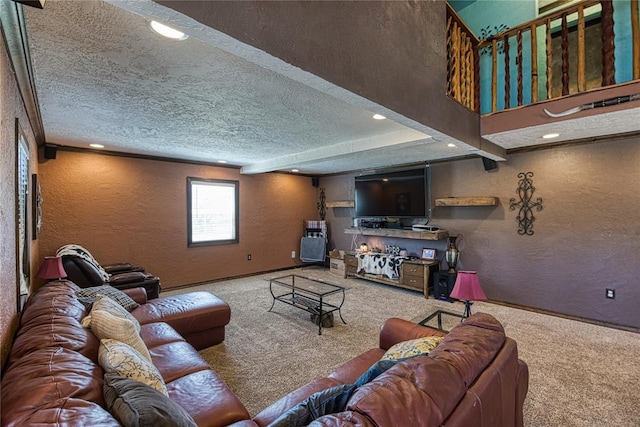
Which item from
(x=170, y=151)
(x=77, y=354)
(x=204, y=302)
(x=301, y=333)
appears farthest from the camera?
(x=170, y=151)

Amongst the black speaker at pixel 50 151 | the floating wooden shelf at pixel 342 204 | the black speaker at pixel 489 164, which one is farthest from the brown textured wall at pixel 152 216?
the black speaker at pixel 489 164

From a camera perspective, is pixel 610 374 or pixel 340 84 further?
pixel 610 374

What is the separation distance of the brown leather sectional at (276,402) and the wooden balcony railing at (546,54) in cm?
253

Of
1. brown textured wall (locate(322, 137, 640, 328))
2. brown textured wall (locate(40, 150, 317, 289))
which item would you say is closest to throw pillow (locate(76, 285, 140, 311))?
brown textured wall (locate(40, 150, 317, 289))

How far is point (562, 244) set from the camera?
3.74m

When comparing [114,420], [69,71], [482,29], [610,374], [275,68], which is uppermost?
[482,29]

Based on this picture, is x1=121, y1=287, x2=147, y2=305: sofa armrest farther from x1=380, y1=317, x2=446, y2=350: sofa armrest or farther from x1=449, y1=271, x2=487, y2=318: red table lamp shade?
x1=449, y1=271, x2=487, y2=318: red table lamp shade

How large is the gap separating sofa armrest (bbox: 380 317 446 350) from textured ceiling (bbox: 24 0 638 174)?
1497mm

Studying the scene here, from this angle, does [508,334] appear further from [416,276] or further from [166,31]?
[166,31]

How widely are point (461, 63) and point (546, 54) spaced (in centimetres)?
76

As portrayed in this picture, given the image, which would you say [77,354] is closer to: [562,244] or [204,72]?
[204,72]

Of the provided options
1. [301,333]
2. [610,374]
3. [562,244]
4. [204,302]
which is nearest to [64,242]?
[204,302]

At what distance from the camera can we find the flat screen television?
16.4 ft

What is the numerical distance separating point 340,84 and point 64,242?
15.0 ft
